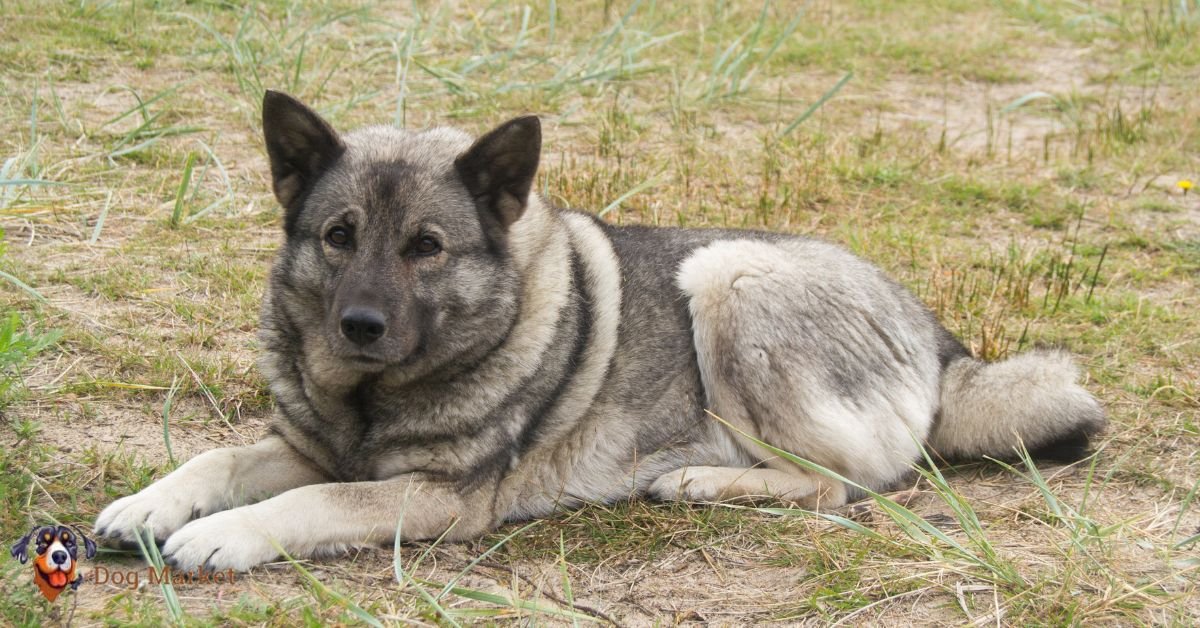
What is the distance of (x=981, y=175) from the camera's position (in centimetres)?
725

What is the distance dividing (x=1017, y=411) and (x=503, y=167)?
2.07 meters

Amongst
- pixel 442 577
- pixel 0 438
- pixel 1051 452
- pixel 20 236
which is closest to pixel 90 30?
pixel 20 236

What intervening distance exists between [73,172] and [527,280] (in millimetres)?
3410

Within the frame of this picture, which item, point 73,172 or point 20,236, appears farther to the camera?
point 73,172

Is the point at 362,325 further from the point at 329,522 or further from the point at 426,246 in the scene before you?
the point at 329,522

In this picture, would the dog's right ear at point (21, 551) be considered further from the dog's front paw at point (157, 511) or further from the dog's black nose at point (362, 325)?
the dog's black nose at point (362, 325)

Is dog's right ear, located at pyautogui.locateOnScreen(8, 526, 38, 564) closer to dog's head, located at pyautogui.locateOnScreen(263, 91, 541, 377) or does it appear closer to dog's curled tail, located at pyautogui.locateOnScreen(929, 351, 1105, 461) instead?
dog's head, located at pyautogui.locateOnScreen(263, 91, 541, 377)

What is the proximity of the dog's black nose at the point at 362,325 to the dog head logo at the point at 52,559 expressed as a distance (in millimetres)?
953

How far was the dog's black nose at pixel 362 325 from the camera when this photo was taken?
131 inches

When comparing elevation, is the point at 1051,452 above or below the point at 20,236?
below

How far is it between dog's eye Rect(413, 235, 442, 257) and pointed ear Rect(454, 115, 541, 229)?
9.4 inches

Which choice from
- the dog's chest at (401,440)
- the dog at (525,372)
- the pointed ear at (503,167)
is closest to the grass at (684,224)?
the dog at (525,372)

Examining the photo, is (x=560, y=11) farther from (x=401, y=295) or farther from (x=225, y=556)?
(x=225, y=556)

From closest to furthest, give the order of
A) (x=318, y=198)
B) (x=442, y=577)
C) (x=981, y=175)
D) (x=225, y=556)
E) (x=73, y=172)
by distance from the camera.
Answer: (x=225, y=556)
(x=442, y=577)
(x=318, y=198)
(x=73, y=172)
(x=981, y=175)
